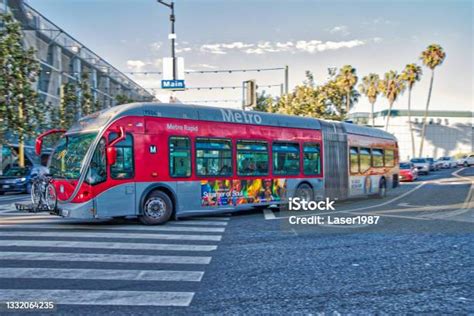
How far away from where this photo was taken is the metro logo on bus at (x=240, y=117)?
13250 mm

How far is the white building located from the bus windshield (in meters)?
71.6

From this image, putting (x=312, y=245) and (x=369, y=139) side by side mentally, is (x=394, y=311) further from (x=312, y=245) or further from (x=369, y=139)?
(x=369, y=139)

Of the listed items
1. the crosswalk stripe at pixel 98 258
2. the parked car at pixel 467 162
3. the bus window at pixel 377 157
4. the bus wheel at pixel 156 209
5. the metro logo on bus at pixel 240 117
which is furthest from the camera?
the parked car at pixel 467 162

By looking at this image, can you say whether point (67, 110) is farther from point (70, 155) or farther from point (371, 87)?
point (371, 87)

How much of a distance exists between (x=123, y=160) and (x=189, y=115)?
96.2 inches

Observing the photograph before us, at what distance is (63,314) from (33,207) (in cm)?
667

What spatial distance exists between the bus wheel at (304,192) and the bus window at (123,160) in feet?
20.8

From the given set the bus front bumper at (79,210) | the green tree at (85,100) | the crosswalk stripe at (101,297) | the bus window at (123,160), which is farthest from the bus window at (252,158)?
the green tree at (85,100)

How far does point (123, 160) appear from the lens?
10.8 m

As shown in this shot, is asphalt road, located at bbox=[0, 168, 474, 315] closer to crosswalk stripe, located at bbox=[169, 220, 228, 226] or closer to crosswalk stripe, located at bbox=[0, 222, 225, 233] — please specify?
crosswalk stripe, located at bbox=[0, 222, 225, 233]

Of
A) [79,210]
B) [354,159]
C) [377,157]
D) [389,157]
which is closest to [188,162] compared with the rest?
[79,210]

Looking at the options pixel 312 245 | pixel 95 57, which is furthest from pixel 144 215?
pixel 95 57

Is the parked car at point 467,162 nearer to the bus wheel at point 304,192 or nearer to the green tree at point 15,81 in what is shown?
the bus wheel at point 304,192

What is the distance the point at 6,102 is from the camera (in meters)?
21.5
